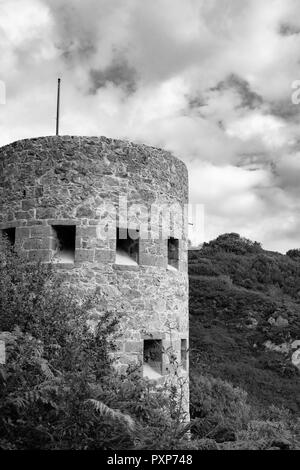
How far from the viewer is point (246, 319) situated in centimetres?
2606

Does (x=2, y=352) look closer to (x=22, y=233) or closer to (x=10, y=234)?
(x=22, y=233)

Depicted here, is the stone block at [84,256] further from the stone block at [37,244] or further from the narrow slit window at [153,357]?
the narrow slit window at [153,357]

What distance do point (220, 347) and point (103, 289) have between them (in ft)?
46.8

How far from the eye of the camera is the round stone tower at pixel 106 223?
34.0 ft

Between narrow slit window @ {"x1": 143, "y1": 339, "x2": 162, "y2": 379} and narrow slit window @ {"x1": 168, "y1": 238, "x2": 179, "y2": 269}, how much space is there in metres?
1.76

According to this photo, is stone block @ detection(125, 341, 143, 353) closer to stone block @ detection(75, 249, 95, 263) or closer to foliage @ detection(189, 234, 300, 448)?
stone block @ detection(75, 249, 95, 263)

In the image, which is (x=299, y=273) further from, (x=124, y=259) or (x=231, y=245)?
(x=124, y=259)

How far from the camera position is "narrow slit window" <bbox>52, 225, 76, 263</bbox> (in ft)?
34.6

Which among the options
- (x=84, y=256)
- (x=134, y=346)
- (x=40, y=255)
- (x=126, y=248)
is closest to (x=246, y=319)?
(x=126, y=248)

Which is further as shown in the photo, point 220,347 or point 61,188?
point 220,347
